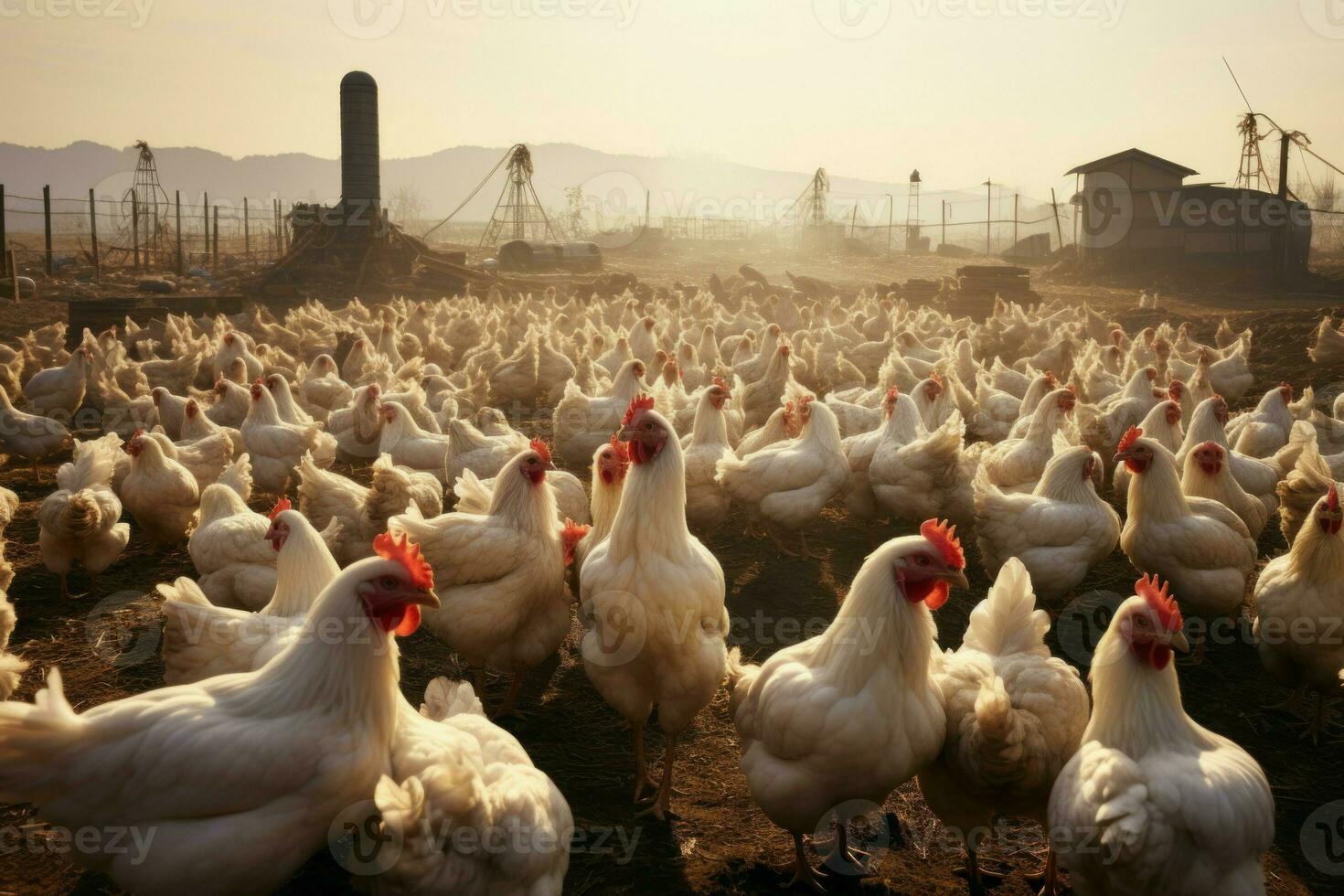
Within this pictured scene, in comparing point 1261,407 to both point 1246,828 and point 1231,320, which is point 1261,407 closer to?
point 1246,828

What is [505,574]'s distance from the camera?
198 inches

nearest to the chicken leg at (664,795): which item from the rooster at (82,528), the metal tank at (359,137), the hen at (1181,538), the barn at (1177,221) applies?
the hen at (1181,538)

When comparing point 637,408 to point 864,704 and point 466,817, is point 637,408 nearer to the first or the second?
point 864,704

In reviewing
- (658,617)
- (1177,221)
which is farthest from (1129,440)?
(1177,221)

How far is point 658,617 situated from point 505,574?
1.21 meters

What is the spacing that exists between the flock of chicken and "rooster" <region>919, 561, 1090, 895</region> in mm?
15

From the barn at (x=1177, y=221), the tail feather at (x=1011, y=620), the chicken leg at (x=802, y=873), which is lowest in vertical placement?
the chicken leg at (x=802, y=873)

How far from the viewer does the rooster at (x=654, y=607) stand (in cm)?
427

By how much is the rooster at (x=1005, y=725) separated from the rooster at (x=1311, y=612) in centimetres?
190

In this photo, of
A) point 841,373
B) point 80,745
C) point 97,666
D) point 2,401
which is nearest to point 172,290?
point 2,401

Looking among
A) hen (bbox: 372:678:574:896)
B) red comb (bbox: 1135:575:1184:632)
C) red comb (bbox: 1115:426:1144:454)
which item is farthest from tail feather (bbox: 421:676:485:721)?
red comb (bbox: 1115:426:1144:454)

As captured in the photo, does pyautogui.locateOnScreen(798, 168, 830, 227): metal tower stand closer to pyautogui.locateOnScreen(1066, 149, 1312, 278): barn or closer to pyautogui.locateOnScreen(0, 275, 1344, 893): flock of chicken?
pyautogui.locateOnScreen(1066, 149, 1312, 278): barn

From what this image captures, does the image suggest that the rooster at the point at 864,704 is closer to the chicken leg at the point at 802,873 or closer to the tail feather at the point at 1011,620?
the chicken leg at the point at 802,873

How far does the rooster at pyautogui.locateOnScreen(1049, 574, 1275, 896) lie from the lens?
9.75ft
